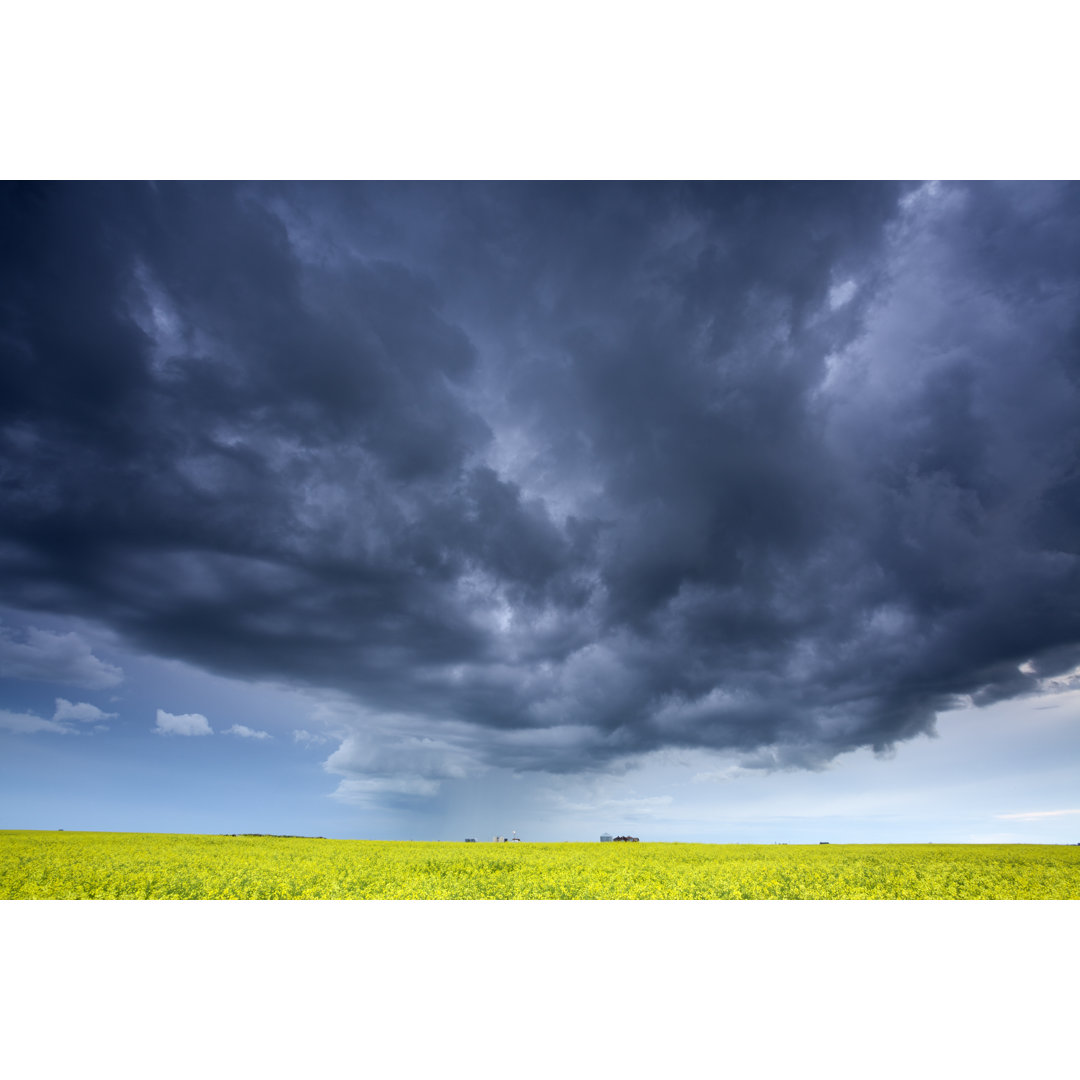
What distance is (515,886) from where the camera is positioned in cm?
2062

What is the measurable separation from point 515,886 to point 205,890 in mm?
9799

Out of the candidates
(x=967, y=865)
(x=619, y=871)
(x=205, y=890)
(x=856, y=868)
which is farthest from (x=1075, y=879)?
(x=205, y=890)

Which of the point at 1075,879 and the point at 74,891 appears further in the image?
the point at 1075,879

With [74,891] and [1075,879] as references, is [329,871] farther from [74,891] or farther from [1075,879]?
[1075,879]

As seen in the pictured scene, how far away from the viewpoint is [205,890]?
1947 centimetres
